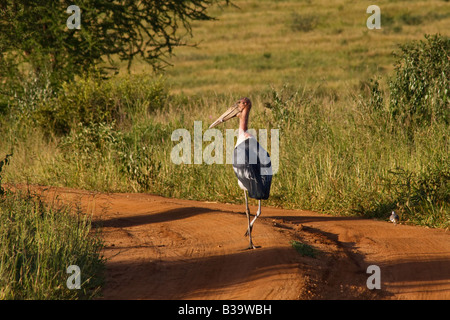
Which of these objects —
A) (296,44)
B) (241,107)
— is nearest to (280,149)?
(241,107)

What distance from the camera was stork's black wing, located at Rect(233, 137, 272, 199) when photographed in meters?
6.49

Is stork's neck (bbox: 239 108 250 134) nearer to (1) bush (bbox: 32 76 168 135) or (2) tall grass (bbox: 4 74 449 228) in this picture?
(2) tall grass (bbox: 4 74 449 228)

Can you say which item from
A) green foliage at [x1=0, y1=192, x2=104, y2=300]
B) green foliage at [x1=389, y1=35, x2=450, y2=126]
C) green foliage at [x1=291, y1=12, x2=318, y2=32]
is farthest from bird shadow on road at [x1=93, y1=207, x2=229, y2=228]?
green foliage at [x1=291, y1=12, x2=318, y2=32]

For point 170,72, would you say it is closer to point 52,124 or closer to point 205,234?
point 52,124

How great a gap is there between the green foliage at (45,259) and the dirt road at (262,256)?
21 centimetres

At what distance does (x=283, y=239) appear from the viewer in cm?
673

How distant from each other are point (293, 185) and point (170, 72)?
71.7 ft

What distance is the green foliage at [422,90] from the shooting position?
10.1 meters

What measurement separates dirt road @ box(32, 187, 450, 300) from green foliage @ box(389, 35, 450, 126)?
290 centimetres

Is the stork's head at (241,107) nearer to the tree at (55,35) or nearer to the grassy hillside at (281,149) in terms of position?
the grassy hillside at (281,149)

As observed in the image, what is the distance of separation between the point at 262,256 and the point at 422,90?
5.61m

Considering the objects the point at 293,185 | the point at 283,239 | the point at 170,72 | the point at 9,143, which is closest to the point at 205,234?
the point at 283,239

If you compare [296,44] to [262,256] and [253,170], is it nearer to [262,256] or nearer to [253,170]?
[253,170]

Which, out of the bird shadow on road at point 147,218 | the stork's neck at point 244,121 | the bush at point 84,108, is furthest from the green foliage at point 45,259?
the bush at point 84,108
